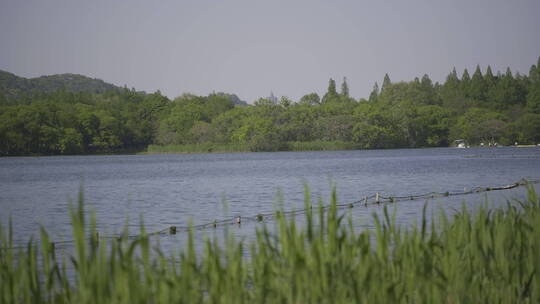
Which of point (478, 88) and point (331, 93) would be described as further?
point (331, 93)

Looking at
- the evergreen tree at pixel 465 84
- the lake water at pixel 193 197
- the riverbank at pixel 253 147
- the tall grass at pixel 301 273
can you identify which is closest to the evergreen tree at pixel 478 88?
the evergreen tree at pixel 465 84

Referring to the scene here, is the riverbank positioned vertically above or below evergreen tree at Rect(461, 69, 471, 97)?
below

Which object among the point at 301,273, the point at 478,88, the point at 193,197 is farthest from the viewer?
the point at 478,88

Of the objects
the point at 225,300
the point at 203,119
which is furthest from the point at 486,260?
the point at 203,119

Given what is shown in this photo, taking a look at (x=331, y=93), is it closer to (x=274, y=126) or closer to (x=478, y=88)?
(x=478, y=88)

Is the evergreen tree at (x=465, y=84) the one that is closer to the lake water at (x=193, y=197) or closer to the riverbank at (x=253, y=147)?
the riverbank at (x=253, y=147)

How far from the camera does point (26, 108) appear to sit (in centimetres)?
9206

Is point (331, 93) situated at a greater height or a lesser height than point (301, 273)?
greater

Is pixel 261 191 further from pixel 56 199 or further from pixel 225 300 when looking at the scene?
pixel 225 300

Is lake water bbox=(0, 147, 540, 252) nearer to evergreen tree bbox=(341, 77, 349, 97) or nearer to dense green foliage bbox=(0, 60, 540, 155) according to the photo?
dense green foliage bbox=(0, 60, 540, 155)

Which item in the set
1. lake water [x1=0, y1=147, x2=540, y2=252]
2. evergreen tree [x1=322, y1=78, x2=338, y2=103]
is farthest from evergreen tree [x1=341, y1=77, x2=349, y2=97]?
lake water [x1=0, y1=147, x2=540, y2=252]

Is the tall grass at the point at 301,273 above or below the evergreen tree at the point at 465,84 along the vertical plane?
below

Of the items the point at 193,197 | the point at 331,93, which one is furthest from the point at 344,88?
the point at 193,197

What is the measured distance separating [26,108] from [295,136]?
4144 cm
